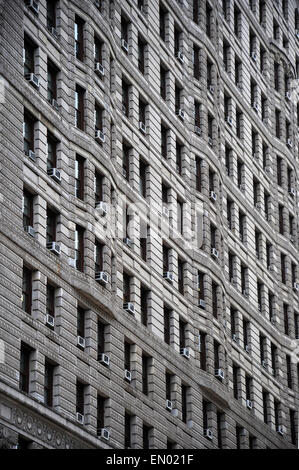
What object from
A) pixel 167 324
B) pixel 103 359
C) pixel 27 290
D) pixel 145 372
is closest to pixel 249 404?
pixel 167 324

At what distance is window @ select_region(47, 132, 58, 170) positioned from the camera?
73.2m

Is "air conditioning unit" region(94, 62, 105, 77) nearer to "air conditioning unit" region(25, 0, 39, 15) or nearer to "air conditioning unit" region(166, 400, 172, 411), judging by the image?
"air conditioning unit" region(25, 0, 39, 15)

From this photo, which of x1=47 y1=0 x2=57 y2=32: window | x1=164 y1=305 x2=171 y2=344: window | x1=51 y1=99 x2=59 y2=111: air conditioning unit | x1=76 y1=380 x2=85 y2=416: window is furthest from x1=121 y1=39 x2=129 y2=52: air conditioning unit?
x1=76 y1=380 x2=85 y2=416: window

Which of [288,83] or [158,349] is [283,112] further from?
[158,349]

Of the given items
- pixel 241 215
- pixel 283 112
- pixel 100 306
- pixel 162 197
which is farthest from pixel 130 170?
pixel 283 112

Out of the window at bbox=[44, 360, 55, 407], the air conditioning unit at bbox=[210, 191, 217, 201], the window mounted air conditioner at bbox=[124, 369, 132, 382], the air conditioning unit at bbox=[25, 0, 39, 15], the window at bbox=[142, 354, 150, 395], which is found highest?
the air conditioning unit at bbox=[210, 191, 217, 201]

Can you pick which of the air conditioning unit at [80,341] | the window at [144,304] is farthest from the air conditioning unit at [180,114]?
the air conditioning unit at [80,341]

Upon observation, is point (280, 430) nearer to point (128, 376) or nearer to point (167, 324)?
point (167, 324)

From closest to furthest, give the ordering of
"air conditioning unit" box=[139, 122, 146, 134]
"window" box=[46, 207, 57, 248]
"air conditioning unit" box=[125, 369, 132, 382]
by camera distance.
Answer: "window" box=[46, 207, 57, 248] → "air conditioning unit" box=[125, 369, 132, 382] → "air conditioning unit" box=[139, 122, 146, 134]

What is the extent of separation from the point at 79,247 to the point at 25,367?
26.8ft

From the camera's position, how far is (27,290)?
6912 cm

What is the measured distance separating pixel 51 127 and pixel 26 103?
240 cm

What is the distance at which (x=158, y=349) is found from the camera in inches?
3162

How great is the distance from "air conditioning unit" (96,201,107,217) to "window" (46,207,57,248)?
12.5 ft
